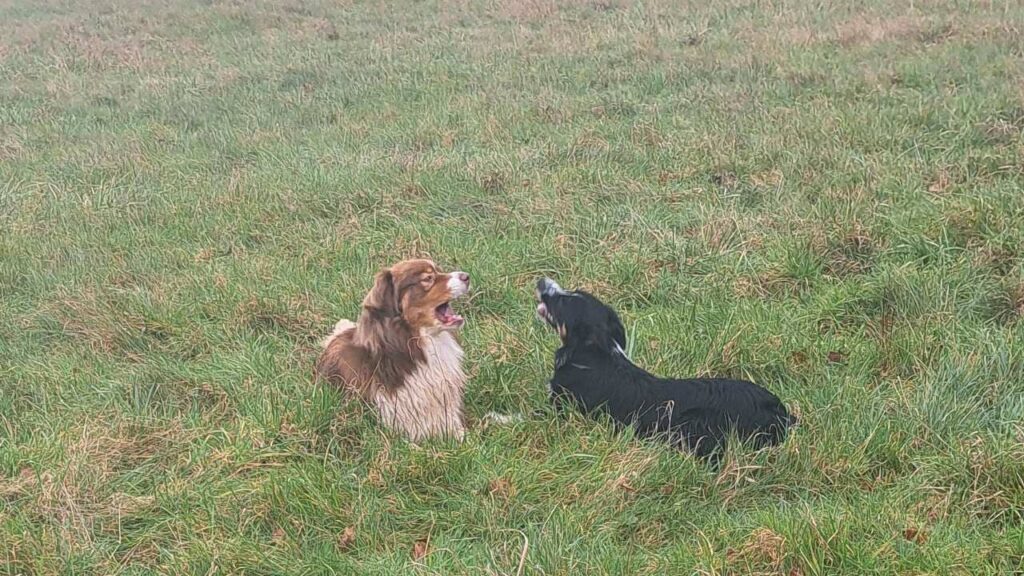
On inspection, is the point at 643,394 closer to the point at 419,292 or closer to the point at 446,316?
the point at 446,316

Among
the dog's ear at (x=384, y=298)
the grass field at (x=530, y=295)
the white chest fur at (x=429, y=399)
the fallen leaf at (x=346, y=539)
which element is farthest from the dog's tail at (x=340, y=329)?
the fallen leaf at (x=346, y=539)

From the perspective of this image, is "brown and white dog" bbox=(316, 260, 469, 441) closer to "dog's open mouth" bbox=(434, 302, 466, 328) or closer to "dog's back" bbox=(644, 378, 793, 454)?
"dog's open mouth" bbox=(434, 302, 466, 328)

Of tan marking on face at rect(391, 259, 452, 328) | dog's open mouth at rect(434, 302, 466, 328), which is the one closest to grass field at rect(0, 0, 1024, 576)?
dog's open mouth at rect(434, 302, 466, 328)

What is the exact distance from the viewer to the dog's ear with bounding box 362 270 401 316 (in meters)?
3.78

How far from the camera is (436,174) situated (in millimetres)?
7121

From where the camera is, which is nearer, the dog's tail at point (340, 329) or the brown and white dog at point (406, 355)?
the brown and white dog at point (406, 355)

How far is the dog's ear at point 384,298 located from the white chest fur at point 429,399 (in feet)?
0.66

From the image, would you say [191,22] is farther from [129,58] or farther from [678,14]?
[678,14]

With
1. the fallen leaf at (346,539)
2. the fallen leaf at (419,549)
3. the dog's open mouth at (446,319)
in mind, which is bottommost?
the fallen leaf at (419,549)

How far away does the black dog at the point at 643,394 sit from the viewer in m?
3.35

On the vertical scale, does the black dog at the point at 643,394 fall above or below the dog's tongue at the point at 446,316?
below

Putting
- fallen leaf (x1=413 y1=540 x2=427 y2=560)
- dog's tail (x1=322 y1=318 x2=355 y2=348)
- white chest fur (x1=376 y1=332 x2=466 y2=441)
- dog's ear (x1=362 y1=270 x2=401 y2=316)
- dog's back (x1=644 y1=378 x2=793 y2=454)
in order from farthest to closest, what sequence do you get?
dog's tail (x1=322 y1=318 x2=355 y2=348) → dog's ear (x1=362 y1=270 x2=401 y2=316) → white chest fur (x1=376 y1=332 x2=466 y2=441) → dog's back (x1=644 y1=378 x2=793 y2=454) → fallen leaf (x1=413 y1=540 x2=427 y2=560)

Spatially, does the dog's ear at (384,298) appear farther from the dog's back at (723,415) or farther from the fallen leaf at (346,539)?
the dog's back at (723,415)

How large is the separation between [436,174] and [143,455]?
4.07 metres
